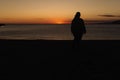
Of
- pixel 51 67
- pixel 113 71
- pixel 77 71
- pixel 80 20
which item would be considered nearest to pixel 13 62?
pixel 51 67

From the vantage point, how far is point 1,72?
907 centimetres

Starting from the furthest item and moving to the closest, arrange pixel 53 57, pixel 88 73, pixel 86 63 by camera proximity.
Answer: pixel 53 57 < pixel 86 63 < pixel 88 73

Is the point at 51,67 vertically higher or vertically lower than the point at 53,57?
higher

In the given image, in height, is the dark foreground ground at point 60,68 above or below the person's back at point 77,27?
above

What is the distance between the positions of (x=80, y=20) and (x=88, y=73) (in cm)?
578

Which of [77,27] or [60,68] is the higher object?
[60,68]

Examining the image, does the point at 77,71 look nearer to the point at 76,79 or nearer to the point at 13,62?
the point at 76,79

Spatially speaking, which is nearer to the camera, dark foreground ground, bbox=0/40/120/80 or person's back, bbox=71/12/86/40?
dark foreground ground, bbox=0/40/120/80

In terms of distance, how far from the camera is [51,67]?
9961 millimetres

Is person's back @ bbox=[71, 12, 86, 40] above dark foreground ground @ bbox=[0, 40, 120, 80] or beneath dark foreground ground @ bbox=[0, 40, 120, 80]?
beneath

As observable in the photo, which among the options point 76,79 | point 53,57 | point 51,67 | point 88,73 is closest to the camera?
point 76,79

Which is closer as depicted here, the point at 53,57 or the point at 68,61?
the point at 68,61

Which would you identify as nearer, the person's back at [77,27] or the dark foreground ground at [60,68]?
the dark foreground ground at [60,68]

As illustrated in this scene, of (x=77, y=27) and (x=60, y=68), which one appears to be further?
(x=77, y=27)
